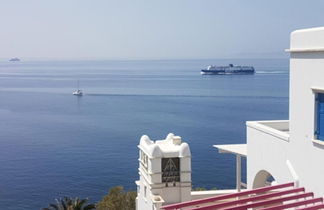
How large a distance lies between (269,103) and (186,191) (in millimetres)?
81051

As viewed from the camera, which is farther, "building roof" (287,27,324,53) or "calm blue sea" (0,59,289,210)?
"calm blue sea" (0,59,289,210)

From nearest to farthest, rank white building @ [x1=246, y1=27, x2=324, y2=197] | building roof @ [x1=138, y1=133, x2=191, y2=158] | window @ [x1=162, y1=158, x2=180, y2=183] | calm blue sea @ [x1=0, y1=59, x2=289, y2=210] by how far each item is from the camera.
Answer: white building @ [x1=246, y1=27, x2=324, y2=197], building roof @ [x1=138, y1=133, x2=191, y2=158], window @ [x1=162, y1=158, x2=180, y2=183], calm blue sea @ [x1=0, y1=59, x2=289, y2=210]

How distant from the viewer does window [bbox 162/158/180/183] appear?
1096cm

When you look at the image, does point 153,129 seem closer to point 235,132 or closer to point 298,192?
point 235,132

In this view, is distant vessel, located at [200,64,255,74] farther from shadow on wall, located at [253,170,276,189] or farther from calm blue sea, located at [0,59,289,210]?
shadow on wall, located at [253,170,276,189]

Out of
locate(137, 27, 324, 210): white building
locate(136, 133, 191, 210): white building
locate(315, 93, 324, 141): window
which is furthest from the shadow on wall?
locate(315, 93, 324, 141): window

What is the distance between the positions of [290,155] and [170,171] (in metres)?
2.85

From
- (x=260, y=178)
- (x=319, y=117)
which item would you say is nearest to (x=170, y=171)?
(x=260, y=178)

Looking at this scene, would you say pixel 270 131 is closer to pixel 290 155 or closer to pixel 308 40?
pixel 290 155

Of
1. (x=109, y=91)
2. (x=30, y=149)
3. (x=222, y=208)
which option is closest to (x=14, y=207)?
(x=30, y=149)

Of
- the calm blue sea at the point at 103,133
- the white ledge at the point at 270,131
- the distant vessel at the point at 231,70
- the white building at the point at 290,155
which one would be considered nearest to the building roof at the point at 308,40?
the white building at the point at 290,155

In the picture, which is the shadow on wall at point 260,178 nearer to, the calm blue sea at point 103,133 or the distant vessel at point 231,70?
the calm blue sea at point 103,133

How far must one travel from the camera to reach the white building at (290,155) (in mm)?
8430

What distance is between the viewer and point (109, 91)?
4813 inches
